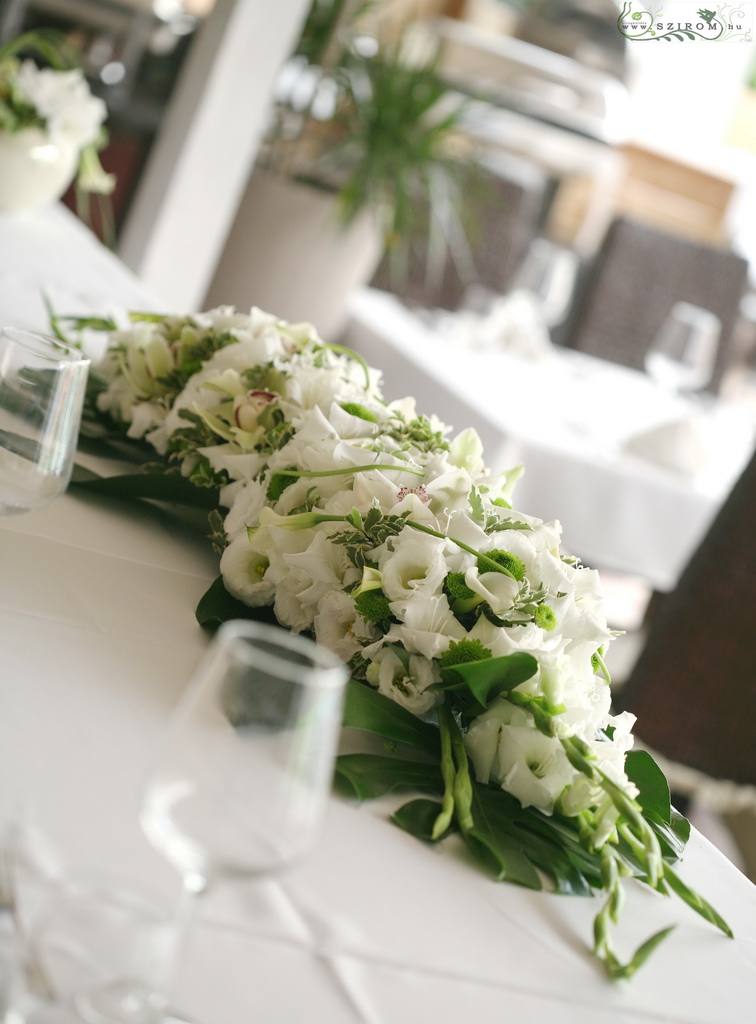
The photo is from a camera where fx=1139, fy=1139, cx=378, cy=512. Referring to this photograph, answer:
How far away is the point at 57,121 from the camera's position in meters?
1.82

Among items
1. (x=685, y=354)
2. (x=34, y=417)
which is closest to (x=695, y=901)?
(x=34, y=417)

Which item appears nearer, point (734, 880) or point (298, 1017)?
point (298, 1017)

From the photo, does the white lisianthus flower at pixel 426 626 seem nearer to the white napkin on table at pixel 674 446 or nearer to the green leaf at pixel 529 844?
the green leaf at pixel 529 844

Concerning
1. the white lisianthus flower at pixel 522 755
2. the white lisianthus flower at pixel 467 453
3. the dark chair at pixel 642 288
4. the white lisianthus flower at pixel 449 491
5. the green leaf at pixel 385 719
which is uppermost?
the dark chair at pixel 642 288

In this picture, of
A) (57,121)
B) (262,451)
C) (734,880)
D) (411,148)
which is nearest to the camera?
(734,880)

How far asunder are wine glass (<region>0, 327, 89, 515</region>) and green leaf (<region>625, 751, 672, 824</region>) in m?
0.41

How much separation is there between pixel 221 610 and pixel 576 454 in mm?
1203

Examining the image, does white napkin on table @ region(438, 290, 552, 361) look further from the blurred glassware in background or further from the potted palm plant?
the potted palm plant

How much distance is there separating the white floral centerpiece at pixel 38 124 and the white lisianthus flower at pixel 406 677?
4.58 feet

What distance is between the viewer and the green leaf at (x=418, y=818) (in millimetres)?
627

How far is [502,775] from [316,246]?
290 cm

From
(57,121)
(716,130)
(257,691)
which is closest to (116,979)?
(257,691)

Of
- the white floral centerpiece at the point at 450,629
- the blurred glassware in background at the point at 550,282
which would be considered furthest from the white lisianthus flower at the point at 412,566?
the blurred glassware in background at the point at 550,282

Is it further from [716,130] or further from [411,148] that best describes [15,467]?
[716,130]
